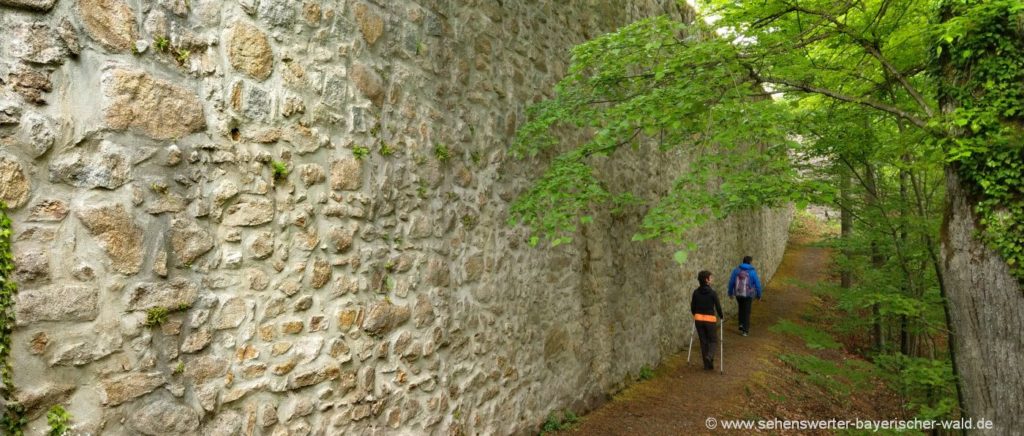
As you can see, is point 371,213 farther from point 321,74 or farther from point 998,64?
point 998,64

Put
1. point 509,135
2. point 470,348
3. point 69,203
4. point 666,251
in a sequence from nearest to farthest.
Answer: point 69,203, point 470,348, point 509,135, point 666,251

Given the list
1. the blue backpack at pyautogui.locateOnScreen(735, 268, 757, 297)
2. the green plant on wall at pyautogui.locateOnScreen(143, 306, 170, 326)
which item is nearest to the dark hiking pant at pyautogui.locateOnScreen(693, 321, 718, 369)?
the blue backpack at pyautogui.locateOnScreen(735, 268, 757, 297)

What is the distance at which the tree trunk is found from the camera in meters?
3.40

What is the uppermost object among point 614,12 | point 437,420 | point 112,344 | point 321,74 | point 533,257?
point 614,12

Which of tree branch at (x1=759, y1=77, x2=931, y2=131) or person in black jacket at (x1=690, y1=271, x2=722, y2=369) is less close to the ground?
tree branch at (x1=759, y1=77, x2=931, y2=131)

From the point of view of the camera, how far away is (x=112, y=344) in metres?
2.06

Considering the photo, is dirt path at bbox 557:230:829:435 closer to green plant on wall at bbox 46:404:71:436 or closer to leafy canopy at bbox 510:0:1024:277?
leafy canopy at bbox 510:0:1024:277

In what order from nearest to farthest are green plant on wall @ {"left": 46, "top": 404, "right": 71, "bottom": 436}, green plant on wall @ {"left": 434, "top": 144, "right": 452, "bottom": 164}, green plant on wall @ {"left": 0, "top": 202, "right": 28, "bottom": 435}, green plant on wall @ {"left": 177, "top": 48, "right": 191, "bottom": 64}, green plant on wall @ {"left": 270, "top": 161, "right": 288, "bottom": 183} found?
green plant on wall @ {"left": 0, "top": 202, "right": 28, "bottom": 435} < green plant on wall @ {"left": 46, "top": 404, "right": 71, "bottom": 436} < green plant on wall @ {"left": 177, "top": 48, "right": 191, "bottom": 64} < green plant on wall @ {"left": 270, "top": 161, "right": 288, "bottom": 183} < green plant on wall @ {"left": 434, "top": 144, "right": 452, "bottom": 164}

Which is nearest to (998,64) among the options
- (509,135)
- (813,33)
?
(813,33)

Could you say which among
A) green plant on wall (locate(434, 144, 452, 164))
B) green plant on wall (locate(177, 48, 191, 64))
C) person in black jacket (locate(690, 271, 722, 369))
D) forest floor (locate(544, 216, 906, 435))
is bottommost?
forest floor (locate(544, 216, 906, 435))

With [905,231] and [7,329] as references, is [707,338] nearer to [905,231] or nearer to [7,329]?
[905,231]

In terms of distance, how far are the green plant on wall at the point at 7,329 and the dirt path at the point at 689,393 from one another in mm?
4381

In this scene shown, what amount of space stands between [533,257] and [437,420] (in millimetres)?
1835

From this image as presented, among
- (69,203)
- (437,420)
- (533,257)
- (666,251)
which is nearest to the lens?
(69,203)
